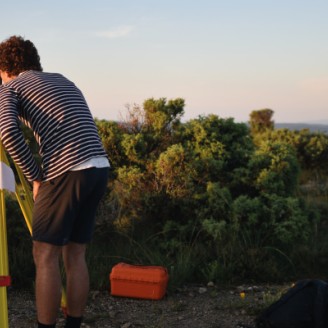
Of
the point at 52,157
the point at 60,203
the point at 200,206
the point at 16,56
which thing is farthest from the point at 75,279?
the point at 200,206

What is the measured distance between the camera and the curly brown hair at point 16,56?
3336 millimetres

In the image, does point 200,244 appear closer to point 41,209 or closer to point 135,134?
point 135,134

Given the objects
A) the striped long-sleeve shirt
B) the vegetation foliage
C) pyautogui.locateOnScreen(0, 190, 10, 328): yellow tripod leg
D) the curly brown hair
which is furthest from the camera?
the vegetation foliage

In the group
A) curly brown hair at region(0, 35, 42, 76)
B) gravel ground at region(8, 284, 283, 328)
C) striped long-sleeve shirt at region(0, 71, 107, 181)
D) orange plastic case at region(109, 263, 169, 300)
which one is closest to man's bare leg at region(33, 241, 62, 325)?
striped long-sleeve shirt at region(0, 71, 107, 181)

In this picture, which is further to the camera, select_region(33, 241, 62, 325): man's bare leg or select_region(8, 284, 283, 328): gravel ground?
select_region(8, 284, 283, 328): gravel ground

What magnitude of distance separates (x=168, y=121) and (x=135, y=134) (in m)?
0.40

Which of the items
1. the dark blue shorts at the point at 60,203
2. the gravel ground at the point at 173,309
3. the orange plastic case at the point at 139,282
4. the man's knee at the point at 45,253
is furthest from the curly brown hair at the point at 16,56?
the orange plastic case at the point at 139,282

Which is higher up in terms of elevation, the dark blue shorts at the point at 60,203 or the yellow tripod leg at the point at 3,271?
the dark blue shorts at the point at 60,203

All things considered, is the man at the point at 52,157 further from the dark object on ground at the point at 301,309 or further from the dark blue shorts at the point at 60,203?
the dark object on ground at the point at 301,309

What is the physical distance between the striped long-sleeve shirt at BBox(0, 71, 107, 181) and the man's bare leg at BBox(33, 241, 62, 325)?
0.40 m

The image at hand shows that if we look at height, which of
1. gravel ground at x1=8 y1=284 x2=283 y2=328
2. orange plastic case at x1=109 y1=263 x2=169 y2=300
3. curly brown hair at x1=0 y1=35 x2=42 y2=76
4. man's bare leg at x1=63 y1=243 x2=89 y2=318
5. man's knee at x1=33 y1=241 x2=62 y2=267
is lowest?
gravel ground at x1=8 y1=284 x2=283 y2=328

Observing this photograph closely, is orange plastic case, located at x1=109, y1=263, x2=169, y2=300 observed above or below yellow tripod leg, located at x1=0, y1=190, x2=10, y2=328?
below

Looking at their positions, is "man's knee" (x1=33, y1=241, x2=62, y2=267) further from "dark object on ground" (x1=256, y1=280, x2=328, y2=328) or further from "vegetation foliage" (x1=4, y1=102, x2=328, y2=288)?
"vegetation foliage" (x1=4, y1=102, x2=328, y2=288)

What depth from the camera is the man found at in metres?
3.13
